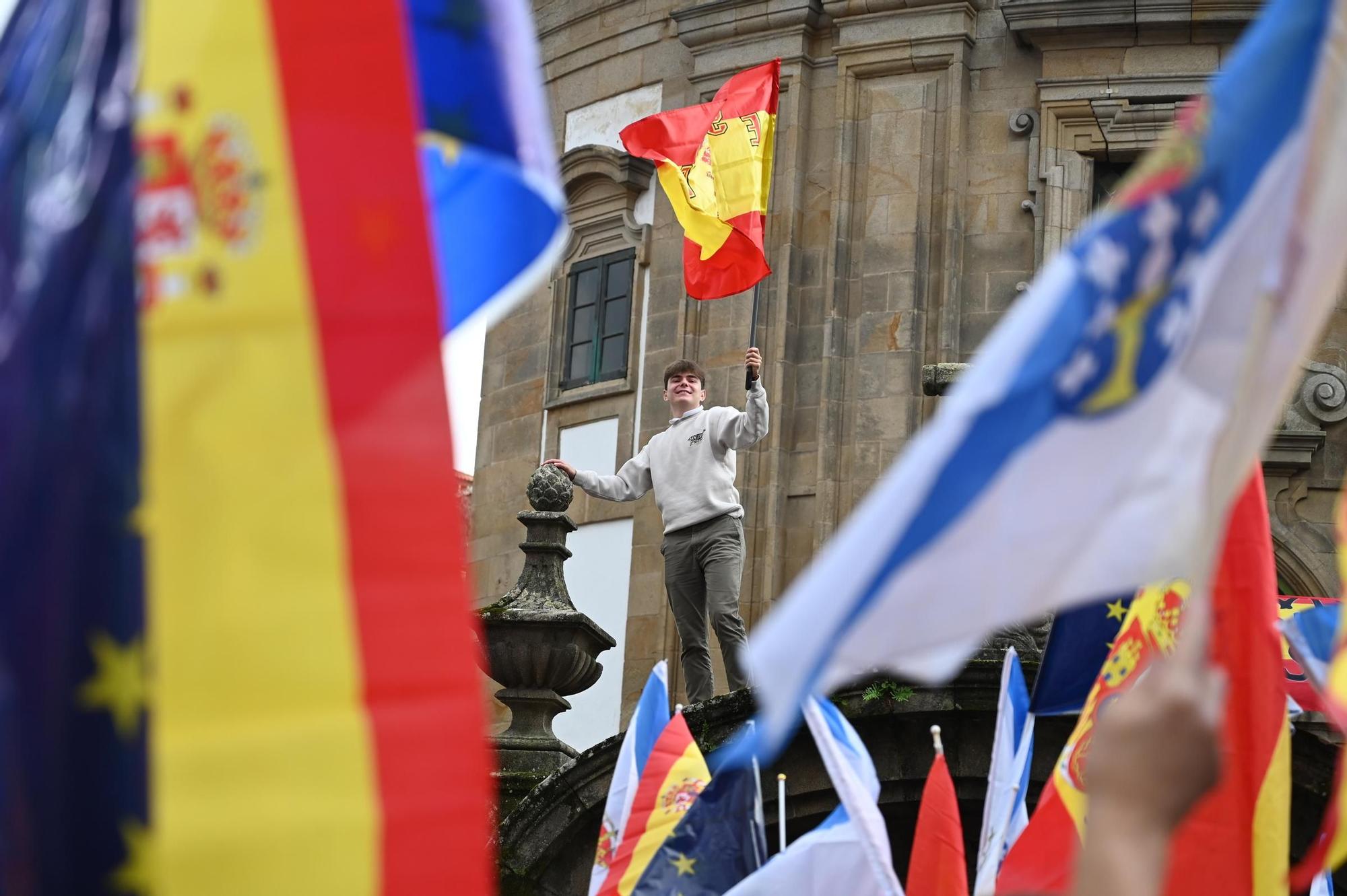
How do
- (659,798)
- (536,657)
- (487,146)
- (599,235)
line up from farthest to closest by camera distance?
(599,235), (536,657), (659,798), (487,146)

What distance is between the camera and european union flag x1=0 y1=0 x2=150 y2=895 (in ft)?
7.48

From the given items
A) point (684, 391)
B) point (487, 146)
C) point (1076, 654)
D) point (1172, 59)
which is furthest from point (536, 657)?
point (1172, 59)

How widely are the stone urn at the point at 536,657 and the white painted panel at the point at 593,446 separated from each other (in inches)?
264

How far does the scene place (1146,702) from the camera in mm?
1957

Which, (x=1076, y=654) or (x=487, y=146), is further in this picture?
(x=1076, y=654)

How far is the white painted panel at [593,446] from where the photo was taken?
17969 millimetres

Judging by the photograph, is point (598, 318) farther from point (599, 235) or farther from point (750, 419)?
point (750, 419)

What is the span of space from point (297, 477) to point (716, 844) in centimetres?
391

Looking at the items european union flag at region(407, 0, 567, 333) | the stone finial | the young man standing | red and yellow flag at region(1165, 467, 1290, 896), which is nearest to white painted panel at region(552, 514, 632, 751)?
the stone finial

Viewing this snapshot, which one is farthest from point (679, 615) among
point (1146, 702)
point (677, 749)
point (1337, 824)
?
point (1146, 702)

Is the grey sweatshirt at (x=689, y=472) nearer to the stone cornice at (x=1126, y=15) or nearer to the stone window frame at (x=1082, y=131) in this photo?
the stone window frame at (x=1082, y=131)

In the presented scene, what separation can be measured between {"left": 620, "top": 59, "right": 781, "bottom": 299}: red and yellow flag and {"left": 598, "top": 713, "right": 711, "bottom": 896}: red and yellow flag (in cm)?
406

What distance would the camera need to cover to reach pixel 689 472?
420 inches

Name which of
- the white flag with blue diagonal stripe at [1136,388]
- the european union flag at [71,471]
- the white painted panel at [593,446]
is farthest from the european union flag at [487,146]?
the white painted panel at [593,446]
